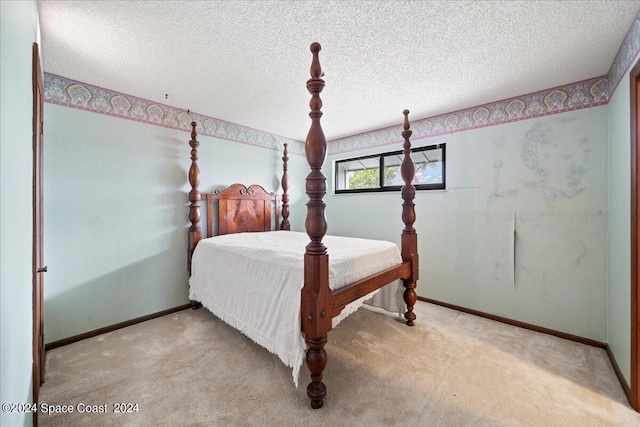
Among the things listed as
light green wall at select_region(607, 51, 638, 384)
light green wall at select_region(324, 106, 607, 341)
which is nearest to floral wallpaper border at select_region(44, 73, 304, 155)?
light green wall at select_region(324, 106, 607, 341)

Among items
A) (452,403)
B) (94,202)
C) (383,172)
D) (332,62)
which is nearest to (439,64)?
(332,62)

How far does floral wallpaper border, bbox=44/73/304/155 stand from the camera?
86.4 inches

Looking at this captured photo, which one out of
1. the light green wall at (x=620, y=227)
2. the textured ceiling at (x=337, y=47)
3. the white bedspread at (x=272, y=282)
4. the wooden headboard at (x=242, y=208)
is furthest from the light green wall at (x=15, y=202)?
the light green wall at (x=620, y=227)

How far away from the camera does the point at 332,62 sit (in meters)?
1.94

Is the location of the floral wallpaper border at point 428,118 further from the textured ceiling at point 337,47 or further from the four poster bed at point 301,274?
the four poster bed at point 301,274

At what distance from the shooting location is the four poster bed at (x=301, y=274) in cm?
152

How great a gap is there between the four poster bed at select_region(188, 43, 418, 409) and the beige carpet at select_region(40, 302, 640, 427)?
210 mm

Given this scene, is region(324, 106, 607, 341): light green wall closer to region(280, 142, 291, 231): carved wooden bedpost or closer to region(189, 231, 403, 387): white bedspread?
region(189, 231, 403, 387): white bedspread

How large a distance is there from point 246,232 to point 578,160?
3483 millimetres

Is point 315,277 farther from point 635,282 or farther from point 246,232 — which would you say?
point 246,232

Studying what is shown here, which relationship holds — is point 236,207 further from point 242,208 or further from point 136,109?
point 136,109

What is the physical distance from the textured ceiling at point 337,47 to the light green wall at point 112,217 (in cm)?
47

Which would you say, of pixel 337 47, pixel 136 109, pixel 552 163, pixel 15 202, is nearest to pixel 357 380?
pixel 15 202

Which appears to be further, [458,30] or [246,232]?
[246,232]
